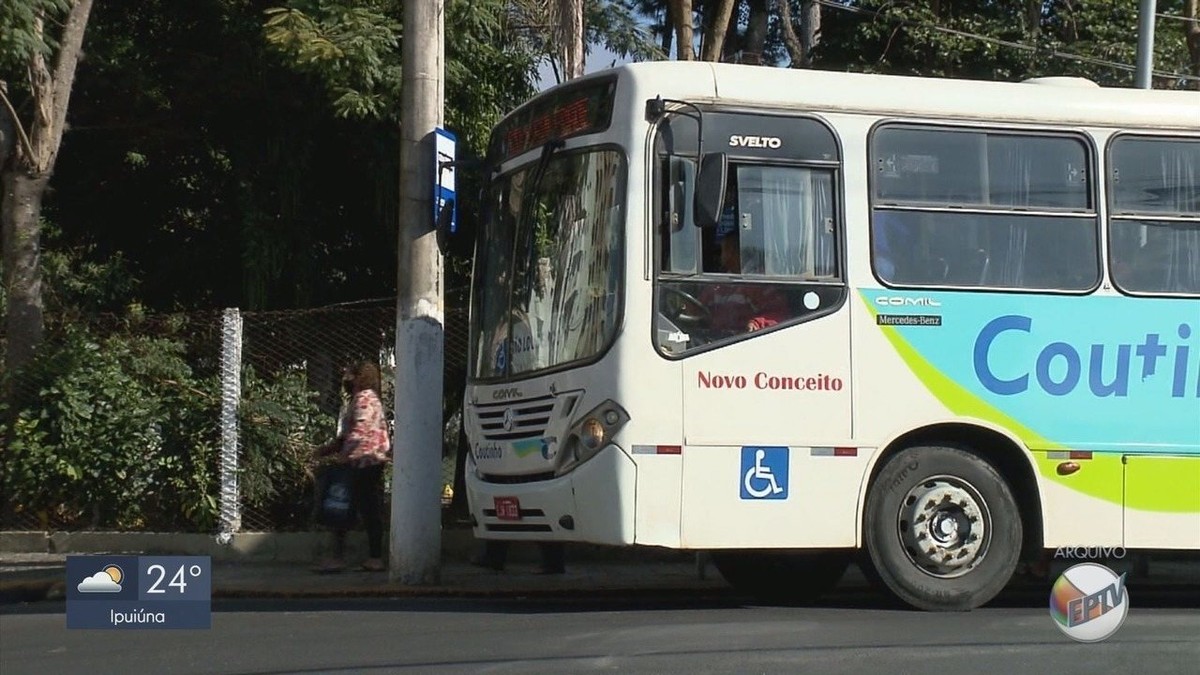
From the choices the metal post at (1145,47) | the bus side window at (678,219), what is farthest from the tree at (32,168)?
the metal post at (1145,47)

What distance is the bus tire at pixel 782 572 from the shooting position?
1163 cm

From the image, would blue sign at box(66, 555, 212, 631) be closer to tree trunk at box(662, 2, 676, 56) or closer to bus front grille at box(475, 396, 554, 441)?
bus front grille at box(475, 396, 554, 441)

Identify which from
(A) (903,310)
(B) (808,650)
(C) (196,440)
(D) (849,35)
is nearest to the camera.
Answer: (B) (808,650)

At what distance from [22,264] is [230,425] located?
9.05 feet

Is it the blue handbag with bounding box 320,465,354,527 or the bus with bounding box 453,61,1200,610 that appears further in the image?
the blue handbag with bounding box 320,465,354,527

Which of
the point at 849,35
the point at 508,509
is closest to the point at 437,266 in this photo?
the point at 508,509

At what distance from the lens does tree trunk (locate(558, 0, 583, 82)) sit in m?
17.9

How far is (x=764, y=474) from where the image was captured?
386 inches

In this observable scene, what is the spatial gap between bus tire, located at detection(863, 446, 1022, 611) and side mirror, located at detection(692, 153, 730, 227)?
2056mm

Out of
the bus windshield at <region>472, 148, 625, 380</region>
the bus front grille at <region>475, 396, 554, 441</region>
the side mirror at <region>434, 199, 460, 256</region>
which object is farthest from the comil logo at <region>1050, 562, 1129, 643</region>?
the side mirror at <region>434, 199, 460, 256</region>

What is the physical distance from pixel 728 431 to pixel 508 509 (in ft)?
5.18

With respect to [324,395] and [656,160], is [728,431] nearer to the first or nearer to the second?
[656,160]

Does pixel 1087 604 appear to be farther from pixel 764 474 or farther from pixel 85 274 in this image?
pixel 85 274

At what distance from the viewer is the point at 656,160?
387 inches
